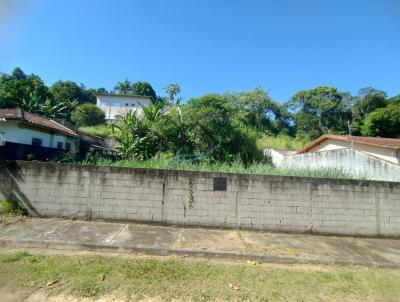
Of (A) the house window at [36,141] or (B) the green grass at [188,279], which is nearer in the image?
(B) the green grass at [188,279]

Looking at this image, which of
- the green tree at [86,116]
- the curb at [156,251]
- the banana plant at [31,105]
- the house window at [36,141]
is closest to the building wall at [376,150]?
the curb at [156,251]

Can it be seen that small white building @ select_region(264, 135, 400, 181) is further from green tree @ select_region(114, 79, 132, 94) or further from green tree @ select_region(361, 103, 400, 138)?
green tree @ select_region(114, 79, 132, 94)

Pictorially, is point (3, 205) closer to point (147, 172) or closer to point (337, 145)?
point (147, 172)

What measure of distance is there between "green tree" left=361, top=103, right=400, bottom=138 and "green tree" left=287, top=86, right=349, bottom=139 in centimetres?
1042

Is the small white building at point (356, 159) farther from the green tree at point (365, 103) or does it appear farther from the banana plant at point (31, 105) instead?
the banana plant at point (31, 105)

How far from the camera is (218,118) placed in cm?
1375

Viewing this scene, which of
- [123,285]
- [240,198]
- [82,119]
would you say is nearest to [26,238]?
[123,285]

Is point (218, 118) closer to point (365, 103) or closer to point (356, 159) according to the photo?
point (356, 159)

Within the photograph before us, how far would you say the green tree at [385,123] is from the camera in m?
24.8

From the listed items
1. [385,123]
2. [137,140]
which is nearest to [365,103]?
[385,123]

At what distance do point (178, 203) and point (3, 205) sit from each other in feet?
14.1

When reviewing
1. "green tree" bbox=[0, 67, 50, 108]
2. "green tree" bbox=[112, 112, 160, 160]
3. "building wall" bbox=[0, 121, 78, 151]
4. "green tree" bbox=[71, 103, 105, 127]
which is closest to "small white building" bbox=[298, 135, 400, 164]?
"green tree" bbox=[112, 112, 160, 160]

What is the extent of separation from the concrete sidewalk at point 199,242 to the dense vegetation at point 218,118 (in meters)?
3.89

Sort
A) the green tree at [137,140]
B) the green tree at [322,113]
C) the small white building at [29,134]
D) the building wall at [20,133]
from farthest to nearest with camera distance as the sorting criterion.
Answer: the green tree at [322,113] < the building wall at [20,133] < the small white building at [29,134] < the green tree at [137,140]
